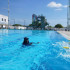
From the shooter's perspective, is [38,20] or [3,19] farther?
[38,20]

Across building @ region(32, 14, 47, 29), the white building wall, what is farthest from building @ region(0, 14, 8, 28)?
building @ region(32, 14, 47, 29)

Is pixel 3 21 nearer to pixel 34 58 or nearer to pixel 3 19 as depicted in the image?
pixel 3 19

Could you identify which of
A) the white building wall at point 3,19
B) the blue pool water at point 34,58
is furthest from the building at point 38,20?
the blue pool water at point 34,58

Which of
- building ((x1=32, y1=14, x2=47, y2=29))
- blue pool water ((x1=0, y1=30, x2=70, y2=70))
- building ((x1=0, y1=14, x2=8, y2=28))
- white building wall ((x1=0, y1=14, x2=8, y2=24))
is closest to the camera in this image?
blue pool water ((x1=0, y1=30, x2=70, y2=70))

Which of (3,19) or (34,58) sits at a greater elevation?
(3,19)

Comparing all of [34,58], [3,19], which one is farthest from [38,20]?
[34,58]

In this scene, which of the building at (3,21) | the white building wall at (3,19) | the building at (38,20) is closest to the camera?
the building at (3,21)

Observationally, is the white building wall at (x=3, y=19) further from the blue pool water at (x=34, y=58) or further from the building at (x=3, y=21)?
the blue pool water at (x=34, y=58)

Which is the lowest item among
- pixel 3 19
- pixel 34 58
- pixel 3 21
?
pixel 34 58

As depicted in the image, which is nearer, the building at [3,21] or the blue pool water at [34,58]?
the blue pool water at [34,58]

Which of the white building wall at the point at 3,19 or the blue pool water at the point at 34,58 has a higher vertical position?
the white building wall at the point at 3,19

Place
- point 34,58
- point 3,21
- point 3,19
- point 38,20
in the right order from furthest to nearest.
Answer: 1. point 38,20
2. point 3,19
3. point 3,21
4. point 34,58

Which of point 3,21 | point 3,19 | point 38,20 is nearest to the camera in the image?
point 3,21

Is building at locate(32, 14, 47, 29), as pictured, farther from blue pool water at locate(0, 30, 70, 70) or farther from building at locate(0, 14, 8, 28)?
blue pool water at locate(0, 30, 70, 70)
